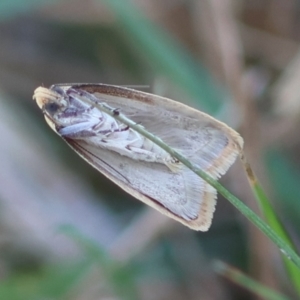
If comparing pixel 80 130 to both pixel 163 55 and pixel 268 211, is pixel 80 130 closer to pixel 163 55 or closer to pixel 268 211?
pixel 268 211

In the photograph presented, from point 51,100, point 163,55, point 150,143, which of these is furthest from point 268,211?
point 163,55

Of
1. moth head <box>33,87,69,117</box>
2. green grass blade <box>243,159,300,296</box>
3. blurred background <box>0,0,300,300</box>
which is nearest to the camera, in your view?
green grass blade <box>243,159,300,296</box>

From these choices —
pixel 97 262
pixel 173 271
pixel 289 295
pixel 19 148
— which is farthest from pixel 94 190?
pixel 289 295

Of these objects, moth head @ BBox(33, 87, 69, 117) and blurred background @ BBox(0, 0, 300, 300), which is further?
blurred background @ BBox(0, 0, 300, 300)

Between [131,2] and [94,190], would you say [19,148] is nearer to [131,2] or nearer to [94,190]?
[94,190]

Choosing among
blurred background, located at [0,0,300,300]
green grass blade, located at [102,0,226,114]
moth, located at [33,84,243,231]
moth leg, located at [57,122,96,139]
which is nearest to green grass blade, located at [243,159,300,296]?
moth, located at [33,84,243,231]

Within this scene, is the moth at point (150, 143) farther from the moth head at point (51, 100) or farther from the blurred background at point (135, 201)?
the blurred background at point (135, 201)

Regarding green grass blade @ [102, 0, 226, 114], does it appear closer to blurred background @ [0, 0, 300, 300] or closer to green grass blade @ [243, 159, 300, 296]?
blurred background @ [0, 0, 300, 300]
